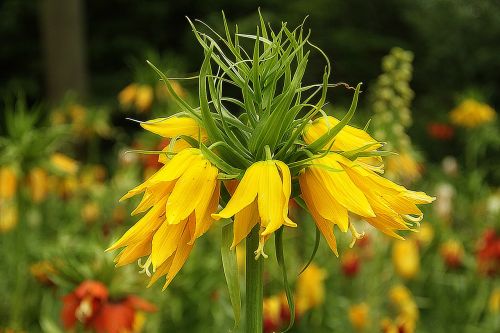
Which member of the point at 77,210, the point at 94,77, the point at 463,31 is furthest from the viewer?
the point at 94,77

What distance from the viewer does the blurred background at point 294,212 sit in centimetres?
257

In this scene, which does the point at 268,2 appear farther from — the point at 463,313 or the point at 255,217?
the point at 255,217

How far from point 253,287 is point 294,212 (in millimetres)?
2854

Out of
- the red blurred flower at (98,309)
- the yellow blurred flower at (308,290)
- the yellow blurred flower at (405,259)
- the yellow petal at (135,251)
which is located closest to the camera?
the yellow petal at (135,251)

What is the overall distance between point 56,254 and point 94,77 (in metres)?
9.10

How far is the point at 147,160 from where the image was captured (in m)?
3.65

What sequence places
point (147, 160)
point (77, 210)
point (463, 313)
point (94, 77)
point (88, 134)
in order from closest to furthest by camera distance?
point (147, 160) → point (463, 313) → point (77, 210) → point (88, 134) → point (94, 77)

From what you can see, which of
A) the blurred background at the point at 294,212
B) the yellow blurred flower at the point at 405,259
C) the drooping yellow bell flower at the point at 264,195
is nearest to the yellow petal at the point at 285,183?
the drooping yellow bell flower at the point at 264,195

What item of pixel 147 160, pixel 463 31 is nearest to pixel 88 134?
pixel 147 160

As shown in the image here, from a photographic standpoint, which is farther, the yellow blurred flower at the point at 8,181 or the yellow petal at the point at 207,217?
the yellow blurred flower at the point at 8,181

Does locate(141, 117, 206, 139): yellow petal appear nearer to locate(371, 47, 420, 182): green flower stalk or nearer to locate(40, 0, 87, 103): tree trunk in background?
locate(371, 47, 420, 182): green flower stalk

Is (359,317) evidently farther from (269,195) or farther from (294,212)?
(269,195)

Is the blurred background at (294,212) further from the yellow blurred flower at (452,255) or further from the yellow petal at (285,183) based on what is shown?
the yellow petal at (285,183)

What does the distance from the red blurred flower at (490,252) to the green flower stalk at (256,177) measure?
7.21ft
